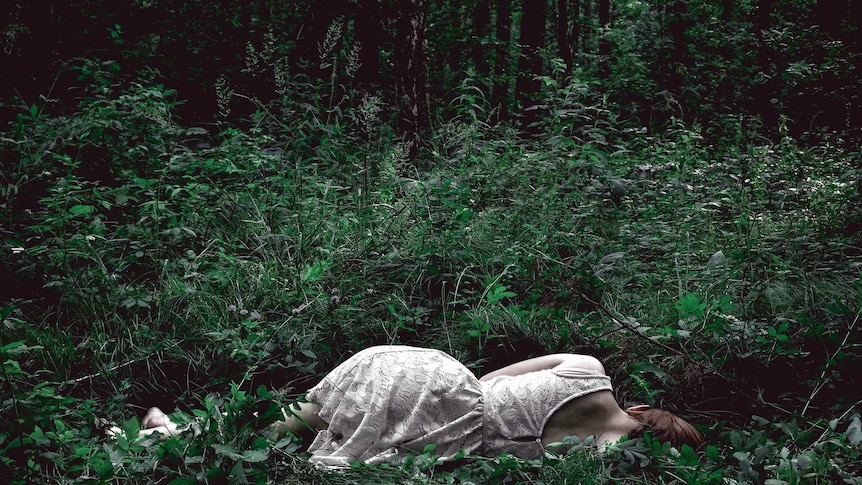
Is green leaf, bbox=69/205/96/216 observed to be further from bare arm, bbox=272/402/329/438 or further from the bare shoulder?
the bare shoulder

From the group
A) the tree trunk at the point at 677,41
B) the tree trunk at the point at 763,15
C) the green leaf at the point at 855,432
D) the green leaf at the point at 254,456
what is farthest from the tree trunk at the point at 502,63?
the green leaf at the point at 254,456

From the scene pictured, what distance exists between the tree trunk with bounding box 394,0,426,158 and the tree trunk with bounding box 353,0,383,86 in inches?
47.4

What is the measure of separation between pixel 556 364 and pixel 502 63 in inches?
300

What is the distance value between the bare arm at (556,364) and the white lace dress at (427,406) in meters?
0.08

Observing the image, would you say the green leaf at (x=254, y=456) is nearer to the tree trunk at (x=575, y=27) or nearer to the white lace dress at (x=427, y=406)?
the white lace dress at (x=427, y=406)

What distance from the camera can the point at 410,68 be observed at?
6.31 meters

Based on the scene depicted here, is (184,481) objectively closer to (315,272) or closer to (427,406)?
(427,406)

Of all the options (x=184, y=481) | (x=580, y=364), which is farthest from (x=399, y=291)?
(x=184, y=481)

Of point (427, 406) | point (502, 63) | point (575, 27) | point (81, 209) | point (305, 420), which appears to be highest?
point (575, 27)

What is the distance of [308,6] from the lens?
30.8 ft

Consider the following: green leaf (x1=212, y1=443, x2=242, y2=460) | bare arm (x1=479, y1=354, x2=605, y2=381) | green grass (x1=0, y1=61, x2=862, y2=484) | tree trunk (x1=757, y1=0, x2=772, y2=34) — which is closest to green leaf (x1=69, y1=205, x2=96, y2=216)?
green grass (x1=0, y1=61, x2=862, y2=484)

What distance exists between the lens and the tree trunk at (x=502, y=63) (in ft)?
31.5

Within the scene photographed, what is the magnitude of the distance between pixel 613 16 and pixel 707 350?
42.4ft

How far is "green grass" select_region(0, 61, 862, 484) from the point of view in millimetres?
2760
